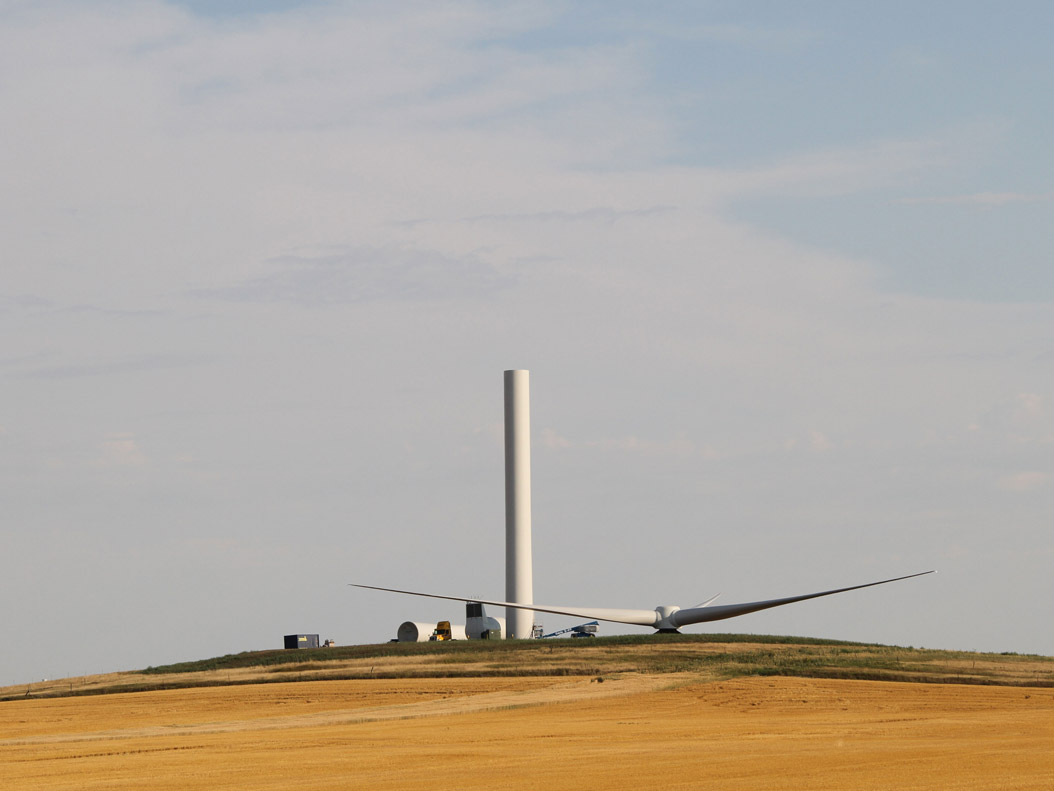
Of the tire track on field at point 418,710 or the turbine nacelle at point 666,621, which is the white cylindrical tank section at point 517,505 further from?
the tire track on field at point 418,710

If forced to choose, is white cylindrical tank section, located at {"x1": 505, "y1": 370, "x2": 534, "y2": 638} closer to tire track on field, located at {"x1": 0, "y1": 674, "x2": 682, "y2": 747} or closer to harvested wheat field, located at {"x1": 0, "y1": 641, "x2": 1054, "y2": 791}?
harvested wheat field, located at {"x1": 0, "y1": 641, "x2": 1054, "y2": 791}

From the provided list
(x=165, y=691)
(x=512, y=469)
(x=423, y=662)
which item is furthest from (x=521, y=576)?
(x=165, y=691)

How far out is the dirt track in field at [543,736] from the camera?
21422mm

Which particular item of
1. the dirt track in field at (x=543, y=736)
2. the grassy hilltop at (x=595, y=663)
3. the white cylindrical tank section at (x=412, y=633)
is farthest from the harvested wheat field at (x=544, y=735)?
the white cylindrical tank section at (x=412, y=633)

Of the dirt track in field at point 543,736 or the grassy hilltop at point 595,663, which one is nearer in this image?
the dirt track in field at point 543,736

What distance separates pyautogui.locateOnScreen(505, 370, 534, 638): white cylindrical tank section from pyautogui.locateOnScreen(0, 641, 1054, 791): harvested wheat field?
23668mm

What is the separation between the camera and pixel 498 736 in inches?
1133

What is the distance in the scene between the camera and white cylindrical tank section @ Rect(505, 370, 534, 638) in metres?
69.2

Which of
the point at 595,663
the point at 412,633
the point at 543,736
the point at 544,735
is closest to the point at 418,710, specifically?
the point at 544,735

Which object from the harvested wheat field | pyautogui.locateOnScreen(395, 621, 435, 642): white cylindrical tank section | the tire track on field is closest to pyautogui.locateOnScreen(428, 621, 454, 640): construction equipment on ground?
pyautogui.locateOnScreen(395, 621, 435, 642): white cylindrical tank section

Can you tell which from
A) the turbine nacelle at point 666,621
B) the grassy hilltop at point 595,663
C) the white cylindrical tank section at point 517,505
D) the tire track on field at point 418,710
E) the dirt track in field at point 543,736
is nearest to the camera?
the dirt track in field at point 543,736

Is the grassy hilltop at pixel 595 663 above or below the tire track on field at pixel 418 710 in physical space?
above

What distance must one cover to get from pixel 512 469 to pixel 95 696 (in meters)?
27.9

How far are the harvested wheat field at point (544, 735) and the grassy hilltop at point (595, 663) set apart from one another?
1.55 meters
